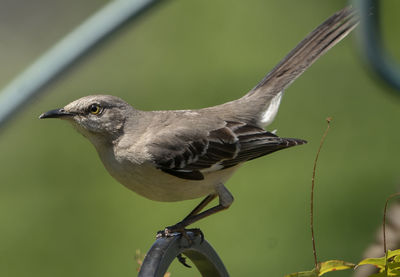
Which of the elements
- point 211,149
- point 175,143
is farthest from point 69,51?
point 211,149

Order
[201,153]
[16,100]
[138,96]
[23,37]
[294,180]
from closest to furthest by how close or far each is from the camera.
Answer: [16,100] → [201,153] → [294,180] → [138,96] → [23,37]

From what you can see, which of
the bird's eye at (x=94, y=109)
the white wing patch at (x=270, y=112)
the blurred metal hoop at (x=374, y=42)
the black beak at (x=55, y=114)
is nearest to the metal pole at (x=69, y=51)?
the black beak at (x=55, y=114)

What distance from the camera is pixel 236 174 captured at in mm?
8367

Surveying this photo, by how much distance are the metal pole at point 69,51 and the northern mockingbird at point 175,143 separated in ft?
0.65

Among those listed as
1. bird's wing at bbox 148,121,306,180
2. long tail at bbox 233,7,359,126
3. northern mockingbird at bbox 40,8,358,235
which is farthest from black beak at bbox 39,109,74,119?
long tail at bbox 233,7,359,126

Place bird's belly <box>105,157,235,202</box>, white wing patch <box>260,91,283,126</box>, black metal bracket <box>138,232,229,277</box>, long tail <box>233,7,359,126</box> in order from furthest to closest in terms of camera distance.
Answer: white wing patch <box>260,91,283,126</box>
long tail <box>233,7,359,126</box>
bird's belly <box>105,157,235,202</box>
black metal bracket <box>138,232,229,277</box>

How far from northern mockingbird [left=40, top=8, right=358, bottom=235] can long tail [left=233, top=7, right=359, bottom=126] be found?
0.01m

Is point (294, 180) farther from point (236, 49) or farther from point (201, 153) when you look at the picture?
point (201, 153)

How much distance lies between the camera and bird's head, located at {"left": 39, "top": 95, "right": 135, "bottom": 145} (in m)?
4.20

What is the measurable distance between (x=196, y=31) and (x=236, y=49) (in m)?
0.78

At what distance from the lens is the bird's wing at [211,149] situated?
4.29m

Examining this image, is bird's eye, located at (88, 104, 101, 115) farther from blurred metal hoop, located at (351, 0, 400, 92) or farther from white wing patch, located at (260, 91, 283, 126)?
blurred metal hoop, located at (351, 0, 400, 92)

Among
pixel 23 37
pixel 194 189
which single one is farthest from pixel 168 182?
pixel 23 37

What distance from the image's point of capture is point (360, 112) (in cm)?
910
